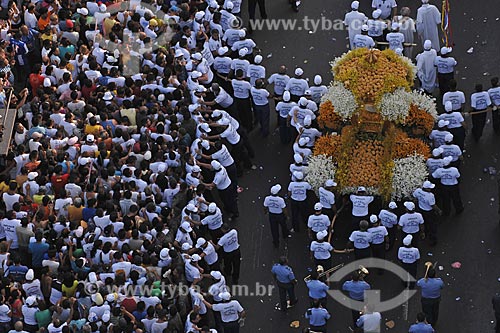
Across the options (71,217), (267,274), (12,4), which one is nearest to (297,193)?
(267,274)

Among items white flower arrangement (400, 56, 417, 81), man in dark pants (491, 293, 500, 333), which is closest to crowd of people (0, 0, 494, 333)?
white flower arrangement (400, 56, 417, 81)

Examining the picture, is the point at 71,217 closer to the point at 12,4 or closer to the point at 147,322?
the point at 147,322

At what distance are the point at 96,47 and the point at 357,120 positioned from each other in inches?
257

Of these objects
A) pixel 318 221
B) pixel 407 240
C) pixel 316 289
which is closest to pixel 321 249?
pixel 318 221

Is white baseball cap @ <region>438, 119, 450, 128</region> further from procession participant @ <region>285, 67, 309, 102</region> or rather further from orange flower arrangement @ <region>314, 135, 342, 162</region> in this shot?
procession participant @ <region>285, 67, 309, 102</region>

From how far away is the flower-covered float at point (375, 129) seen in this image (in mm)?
29500

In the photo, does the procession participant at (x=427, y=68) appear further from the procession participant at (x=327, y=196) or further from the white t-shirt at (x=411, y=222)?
the white t-shirt at (x=411, y=222)

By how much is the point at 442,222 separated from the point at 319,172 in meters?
2.98

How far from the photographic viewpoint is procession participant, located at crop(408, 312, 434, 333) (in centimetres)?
2600

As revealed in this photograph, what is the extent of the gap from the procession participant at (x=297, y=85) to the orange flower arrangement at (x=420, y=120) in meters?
2.56

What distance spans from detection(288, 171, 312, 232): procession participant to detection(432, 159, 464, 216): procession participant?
9.17ft

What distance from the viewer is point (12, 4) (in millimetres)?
33625

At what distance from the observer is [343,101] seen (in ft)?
99.5

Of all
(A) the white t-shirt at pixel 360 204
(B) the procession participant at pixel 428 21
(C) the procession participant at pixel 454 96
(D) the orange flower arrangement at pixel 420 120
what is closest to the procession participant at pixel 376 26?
(B) the procession participant at pixel 428 21
